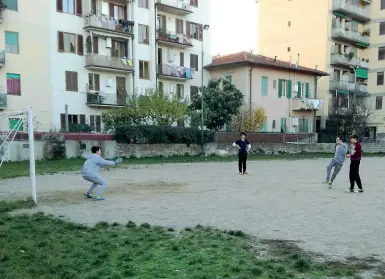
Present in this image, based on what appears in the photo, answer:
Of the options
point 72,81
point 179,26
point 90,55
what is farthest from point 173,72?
point 72,81

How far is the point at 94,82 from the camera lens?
3525 centimetres

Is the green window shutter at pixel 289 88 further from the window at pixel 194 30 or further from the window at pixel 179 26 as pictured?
the window at pixel 179 26

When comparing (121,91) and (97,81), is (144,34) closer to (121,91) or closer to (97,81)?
(121,91)

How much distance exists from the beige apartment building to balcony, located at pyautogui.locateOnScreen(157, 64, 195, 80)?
17499 millimetres

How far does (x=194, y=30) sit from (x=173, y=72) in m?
6.13

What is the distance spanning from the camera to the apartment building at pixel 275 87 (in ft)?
135

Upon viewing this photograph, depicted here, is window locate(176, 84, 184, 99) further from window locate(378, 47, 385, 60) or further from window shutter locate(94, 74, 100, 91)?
window locate(378, 47, 385, 60)

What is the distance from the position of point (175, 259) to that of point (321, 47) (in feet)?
163

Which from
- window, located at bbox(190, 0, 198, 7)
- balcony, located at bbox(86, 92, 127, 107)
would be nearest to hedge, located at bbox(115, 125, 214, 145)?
balcony, located at bbox(86, 92, 127, 107)

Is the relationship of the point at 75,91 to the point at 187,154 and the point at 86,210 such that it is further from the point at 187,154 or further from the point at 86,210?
the point at 86,210

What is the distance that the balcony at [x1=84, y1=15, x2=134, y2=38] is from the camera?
3384 centimetres

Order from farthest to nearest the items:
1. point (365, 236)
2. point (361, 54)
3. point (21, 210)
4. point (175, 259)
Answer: point (361, 54)
point (21, 210)
point (365, 236)
point (175, 259)

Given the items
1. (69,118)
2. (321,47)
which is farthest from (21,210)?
(321,47)

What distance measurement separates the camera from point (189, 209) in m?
9.53
